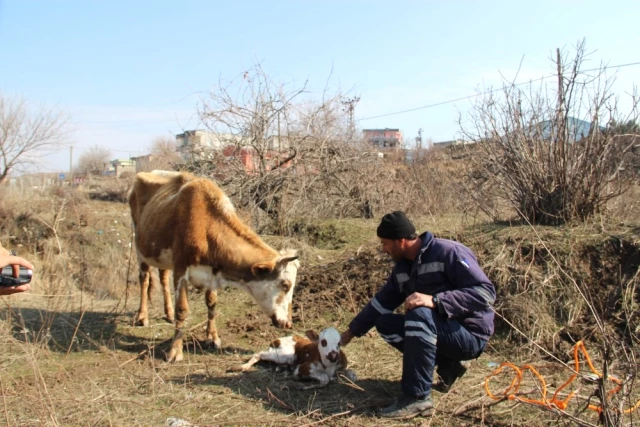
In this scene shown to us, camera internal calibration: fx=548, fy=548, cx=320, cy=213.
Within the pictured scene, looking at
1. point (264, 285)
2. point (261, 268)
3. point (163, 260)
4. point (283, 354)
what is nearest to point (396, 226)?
point (283, 354)

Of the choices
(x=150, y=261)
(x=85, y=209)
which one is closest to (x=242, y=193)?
(x=150, y=261)

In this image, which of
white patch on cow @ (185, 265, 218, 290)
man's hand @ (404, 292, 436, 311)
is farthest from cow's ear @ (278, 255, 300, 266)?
man's hand @ (404, 292, 436, 311)

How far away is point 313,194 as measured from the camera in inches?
477

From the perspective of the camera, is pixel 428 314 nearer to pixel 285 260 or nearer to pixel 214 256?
pixel 285 260

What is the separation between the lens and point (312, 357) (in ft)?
16.4

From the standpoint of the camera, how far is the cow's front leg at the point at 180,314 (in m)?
5.91

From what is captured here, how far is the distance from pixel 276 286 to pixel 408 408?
2.33 metres

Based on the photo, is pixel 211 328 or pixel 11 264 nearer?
pixel 11 264

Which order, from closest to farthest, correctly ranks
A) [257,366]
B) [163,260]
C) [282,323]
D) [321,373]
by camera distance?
[321,373] < [257,366] < [282,323] < [163,260]

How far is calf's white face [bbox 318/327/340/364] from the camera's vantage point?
4723mm

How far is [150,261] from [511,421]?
488 cm

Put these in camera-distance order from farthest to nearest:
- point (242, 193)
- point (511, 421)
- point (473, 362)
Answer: point (242, 193) → point (473, 362) → point (511, 421)

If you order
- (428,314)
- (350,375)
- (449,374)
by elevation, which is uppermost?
(428,314)

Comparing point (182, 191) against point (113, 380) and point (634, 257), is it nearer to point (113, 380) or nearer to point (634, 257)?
point (113, 380)
